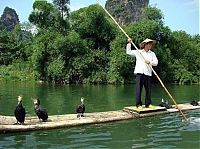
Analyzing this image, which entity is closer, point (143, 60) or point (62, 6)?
point (143, 60)

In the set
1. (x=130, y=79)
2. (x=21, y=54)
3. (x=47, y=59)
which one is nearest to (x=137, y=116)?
(x=130, y=79)

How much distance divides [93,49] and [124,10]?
124ft

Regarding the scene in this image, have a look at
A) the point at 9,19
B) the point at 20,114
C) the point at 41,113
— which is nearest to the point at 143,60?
the point at 41,113

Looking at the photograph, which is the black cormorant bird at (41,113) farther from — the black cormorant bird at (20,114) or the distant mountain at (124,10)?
the distant mountain at (124,10)

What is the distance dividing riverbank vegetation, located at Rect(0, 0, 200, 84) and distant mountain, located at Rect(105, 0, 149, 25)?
1043 inches

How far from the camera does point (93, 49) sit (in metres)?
41.3

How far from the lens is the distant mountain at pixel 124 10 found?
Answer: 7281 cm

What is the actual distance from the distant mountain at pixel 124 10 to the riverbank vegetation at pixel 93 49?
26482 mm

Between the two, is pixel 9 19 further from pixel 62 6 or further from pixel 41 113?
pixel 41 113

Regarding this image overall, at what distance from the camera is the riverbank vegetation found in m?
38.7

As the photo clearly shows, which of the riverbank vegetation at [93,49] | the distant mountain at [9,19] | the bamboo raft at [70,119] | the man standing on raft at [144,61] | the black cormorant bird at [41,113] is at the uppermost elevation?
the distant mountain at [9,19]

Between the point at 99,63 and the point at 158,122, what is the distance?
3007 centimetres

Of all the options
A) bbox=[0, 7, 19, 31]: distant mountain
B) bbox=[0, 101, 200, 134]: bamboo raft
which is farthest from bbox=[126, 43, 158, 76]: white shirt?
Result: bbox=[0, 7, 19, 31]: distant mountain

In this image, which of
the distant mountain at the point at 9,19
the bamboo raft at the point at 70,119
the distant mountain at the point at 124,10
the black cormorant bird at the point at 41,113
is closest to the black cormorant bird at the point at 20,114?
the bamboo raft at the point at 70,119
